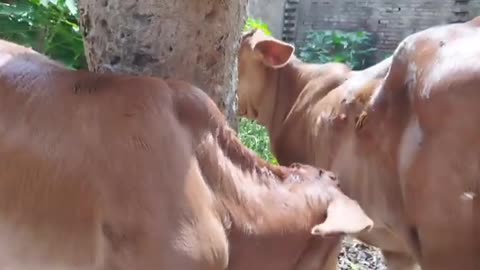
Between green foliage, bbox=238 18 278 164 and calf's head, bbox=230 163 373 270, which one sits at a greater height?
calf's head, bbox=230 163 373 270

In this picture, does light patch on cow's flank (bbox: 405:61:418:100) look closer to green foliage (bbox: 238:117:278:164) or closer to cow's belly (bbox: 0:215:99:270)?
cow's belly (bbox: 0:215:99:270)

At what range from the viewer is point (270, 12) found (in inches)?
363

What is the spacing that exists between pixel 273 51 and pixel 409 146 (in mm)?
1458

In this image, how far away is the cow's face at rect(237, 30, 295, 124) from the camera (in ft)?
13.8

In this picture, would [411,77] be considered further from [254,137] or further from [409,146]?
[254,137]

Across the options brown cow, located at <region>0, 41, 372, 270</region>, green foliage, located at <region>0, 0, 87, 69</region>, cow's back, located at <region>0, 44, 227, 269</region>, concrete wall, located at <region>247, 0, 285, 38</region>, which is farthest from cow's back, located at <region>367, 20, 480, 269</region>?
concrete wall, located at <region>247, 0, 285, 38</region>

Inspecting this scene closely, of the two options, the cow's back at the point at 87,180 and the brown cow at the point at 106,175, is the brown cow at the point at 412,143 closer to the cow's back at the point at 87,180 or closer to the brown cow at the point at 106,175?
the brown cow at the point at 106,175

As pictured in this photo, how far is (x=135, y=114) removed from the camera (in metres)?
1.99

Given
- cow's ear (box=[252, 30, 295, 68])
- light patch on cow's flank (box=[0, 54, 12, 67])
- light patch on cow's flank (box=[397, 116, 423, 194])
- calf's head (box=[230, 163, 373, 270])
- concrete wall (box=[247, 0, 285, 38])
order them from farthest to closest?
concrete wall (box=[247, 0, 285, 38]), cow's ear (box=[252, 30, 295, 68]), light patch on cow's flank (box=[397, 116, 423, 194]), calf's head (box=[230, 163, 373, 270]), light patch on cow's flank (box=[0, 54, 12, 67])

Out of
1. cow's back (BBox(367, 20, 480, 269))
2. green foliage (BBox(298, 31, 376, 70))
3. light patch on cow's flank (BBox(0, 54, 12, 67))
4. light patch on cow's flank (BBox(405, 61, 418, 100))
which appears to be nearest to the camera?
light patch on cow's flank (BBox(0, 54, 12, 67))

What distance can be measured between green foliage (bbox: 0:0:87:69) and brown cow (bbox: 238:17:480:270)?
3.36ft

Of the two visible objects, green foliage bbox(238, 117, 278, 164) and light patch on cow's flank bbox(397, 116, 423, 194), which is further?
green foliage bbox(238, 117, 278, 164)

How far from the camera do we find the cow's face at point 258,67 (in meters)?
4.20

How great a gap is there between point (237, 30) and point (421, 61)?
0.67 meters
